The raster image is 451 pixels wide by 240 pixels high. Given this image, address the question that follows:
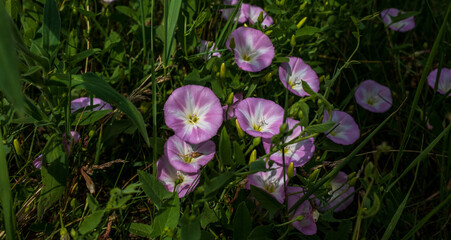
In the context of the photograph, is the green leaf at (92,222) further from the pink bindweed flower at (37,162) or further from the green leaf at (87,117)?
the pink bindweed flower at (37,162)

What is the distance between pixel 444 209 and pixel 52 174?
4.98 feet

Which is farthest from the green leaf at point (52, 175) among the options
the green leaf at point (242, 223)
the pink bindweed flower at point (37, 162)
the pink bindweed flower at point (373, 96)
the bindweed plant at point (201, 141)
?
the pink bindweed flower at point (373, 96)

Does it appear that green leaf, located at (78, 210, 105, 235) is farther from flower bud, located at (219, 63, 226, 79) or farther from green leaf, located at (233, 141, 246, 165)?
flower bud, located at (219, 63, 226, 79)

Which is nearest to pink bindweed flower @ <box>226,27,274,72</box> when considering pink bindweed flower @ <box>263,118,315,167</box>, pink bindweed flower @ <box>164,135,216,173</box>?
pink bindweed flower @ <box>263,118,315,167</box>

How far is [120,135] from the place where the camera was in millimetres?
1786

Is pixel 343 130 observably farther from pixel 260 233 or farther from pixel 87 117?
pixel 87 117

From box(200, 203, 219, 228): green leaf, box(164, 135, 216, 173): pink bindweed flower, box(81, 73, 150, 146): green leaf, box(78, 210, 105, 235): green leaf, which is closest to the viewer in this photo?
box(78, 210, 105, 235): green leaf

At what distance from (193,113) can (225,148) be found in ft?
1.19

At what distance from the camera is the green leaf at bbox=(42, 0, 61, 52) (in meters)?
1.39

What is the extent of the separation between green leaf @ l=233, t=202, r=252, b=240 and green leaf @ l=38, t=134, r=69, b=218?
568 millimetres

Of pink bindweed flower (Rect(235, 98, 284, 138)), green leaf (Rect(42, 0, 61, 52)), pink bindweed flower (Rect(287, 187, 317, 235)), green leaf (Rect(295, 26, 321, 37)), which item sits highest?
green leaf (Rect(42, 0, 61, 52))

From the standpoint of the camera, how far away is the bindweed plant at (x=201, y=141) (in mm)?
1244

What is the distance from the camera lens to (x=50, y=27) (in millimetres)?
1406

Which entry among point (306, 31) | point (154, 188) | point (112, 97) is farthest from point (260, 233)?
point (306, 31)
